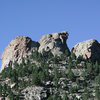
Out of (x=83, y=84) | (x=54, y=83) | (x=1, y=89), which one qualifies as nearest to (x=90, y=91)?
(x=83, y=84)

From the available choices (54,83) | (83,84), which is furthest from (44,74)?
(83,84)

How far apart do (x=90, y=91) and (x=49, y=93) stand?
2057 centimetres

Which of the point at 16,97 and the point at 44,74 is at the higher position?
the point at 44,74

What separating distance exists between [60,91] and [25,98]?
18665mm

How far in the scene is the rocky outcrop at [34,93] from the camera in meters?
180

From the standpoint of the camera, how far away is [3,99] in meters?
181

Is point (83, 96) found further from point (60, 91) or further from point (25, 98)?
point (25, 98)

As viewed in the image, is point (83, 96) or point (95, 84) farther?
point (95, 84)

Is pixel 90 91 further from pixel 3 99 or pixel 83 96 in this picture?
pixel 3 99

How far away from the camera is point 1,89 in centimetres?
18912

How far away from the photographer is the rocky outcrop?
17975 cm

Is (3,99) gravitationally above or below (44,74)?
below

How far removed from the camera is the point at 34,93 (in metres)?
182

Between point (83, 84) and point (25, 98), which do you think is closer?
point (25, 98)
